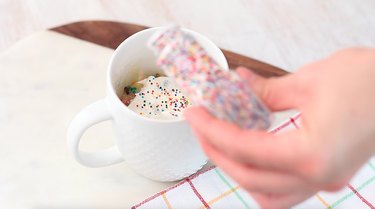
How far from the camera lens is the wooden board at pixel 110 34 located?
0.73 metres

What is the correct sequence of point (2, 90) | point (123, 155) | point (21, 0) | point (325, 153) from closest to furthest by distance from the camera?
1. point (325, 153)
2. point (123, 155)
3. point (2, 90)
4. point (21, 0)

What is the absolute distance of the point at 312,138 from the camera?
34 cm

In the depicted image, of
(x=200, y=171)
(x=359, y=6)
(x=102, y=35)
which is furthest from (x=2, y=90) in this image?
(x=359, y=6)

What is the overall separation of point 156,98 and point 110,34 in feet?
0.77

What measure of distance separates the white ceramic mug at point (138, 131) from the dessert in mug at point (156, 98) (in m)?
0.01

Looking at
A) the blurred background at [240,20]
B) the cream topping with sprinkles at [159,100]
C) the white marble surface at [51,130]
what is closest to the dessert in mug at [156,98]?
the cream topping with sprinkles at [159,100]

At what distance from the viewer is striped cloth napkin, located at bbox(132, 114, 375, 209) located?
0.59 m

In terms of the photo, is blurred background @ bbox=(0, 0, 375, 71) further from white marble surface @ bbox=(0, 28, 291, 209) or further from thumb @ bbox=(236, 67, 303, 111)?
thumb @ bbox=(236, 67, 303, 111)

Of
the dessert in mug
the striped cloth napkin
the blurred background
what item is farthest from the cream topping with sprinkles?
the blurred background

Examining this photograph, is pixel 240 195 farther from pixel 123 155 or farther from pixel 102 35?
pixel 102 35

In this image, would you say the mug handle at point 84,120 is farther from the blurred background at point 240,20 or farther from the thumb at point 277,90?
the blurred background at point 240,20

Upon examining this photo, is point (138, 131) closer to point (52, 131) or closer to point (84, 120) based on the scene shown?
point (84, 120)

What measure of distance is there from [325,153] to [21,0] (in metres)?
1.02

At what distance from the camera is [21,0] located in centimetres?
118
